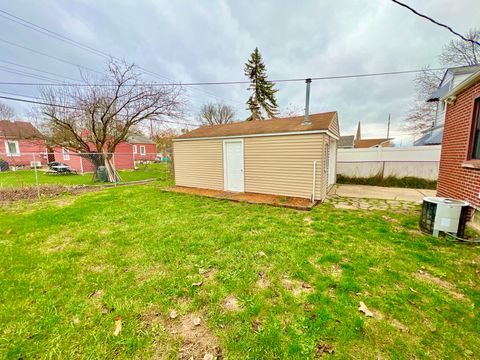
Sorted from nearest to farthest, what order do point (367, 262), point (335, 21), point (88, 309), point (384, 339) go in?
point (384, 339) < point (88, 309) < point (367, 262) < point (335, 21)

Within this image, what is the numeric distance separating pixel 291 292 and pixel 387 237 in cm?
271

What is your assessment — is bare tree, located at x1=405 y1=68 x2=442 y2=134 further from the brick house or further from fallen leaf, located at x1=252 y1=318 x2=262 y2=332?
fallen leaf, located at x1=252 y1=318 x2=262 y2=332

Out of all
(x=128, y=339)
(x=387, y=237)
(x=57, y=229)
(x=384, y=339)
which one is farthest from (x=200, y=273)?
(x=57, y=229)

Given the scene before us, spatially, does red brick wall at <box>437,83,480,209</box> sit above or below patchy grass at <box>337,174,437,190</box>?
above

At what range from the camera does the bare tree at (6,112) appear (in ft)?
75.6

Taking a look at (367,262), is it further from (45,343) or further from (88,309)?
(45,343)

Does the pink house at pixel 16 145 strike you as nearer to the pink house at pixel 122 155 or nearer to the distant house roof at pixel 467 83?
the pink house at pixel 122 155

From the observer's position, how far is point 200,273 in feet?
9.15

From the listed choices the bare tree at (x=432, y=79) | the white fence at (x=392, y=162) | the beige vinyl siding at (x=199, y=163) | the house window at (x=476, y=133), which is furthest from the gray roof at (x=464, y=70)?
the beige vinyl siding at (x=199, y=163)

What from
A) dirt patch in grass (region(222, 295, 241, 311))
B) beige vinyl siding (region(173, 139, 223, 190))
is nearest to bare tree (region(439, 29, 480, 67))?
beige vinyl siding (region(173, 139, 223, 190))

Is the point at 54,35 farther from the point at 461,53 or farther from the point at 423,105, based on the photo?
the point at 423,105

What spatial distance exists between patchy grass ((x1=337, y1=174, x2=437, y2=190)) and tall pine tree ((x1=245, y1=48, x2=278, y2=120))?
549 inches

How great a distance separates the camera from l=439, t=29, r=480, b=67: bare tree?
1410 cm

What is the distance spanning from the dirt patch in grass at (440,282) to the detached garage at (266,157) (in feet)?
12.6
